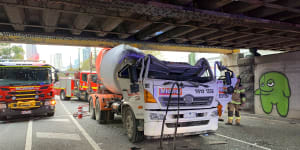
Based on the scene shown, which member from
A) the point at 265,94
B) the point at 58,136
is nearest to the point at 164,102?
the point at 58,136

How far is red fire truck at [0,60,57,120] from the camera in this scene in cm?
961

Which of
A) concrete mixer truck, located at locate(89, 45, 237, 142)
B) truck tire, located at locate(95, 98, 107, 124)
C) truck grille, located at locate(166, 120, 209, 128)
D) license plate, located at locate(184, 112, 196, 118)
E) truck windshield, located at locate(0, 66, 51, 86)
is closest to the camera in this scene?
concrete mixer truck, located at locate(89, 45, 237, 142)

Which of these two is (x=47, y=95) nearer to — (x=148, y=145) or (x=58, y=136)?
(x=58, y=136)

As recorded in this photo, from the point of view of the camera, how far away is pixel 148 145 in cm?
593

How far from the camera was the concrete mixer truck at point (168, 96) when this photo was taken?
5301mm

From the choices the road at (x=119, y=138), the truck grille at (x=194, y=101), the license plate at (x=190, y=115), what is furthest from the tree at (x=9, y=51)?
the license plate at (x=190, y=115)

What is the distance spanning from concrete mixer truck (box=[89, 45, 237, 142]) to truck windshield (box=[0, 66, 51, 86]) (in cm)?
542

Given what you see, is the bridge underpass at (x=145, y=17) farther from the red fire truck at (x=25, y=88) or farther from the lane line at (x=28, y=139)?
the lane line at (x=28, y=139)

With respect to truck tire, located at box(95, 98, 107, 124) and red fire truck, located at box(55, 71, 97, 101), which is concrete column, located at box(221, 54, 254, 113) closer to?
truck tire, located at box(95, 98, 107, 124)

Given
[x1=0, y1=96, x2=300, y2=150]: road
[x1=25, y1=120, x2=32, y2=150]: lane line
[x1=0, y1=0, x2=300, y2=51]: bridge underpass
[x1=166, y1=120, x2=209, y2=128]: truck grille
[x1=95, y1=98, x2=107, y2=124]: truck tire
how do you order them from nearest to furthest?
[x1=0, y1=0, x2=300, y2=51]: bridge underpass < [x1=166, y1=120, x2=209, y2=128]: truck grille < [x1=0, y1=96, x2=300, y2=150]: road < [x1=25, y1=120, x2=32, y2=150]: lane line < [x1=95, y1=98, x2=107, y2=124]: truck tire

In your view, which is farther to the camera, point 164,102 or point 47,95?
point 47,95

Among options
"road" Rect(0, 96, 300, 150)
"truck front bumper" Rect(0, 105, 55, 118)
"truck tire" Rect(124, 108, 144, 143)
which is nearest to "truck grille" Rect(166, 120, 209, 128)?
"road" Rect(0, 96, 300, 150)

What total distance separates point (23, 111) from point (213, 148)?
8478mm

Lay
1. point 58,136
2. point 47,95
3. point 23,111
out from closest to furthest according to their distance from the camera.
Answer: point 58,136 → point 23,111 → point 47,95
